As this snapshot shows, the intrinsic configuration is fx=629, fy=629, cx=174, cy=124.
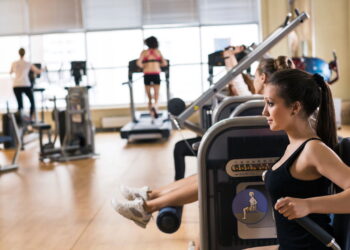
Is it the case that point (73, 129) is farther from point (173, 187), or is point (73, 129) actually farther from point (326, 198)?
point (326, 198)

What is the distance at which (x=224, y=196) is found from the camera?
2703 millimetres

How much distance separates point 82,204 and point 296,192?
3466 mm

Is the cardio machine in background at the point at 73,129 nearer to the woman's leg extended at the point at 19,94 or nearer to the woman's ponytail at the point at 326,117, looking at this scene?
the woman's leg extended at the point at 19,94

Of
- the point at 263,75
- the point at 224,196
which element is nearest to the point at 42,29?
the point at 263,75

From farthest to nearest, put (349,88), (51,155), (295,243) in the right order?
1. (349,88)
2. (51,155)
3. (295,243)

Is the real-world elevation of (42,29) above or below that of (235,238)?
above

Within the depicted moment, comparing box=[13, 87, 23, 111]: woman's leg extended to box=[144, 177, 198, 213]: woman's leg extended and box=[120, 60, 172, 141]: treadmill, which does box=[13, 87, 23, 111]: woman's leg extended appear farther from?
box=[144, 177, 198, 213]: woman's leg extended

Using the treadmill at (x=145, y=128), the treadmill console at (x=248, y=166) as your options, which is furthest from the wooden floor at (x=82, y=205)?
the treadmill console at (x=248, y=166)

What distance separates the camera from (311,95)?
193 centimetres

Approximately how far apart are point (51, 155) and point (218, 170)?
18.6 ft

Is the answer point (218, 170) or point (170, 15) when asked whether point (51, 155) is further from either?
point (218, 170)

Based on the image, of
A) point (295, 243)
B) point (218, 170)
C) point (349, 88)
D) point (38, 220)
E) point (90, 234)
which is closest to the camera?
point (295, 243)

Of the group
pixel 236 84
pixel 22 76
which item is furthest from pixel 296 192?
pixel 22 76

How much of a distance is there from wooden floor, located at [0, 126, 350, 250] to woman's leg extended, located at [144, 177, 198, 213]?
52 centimetres
